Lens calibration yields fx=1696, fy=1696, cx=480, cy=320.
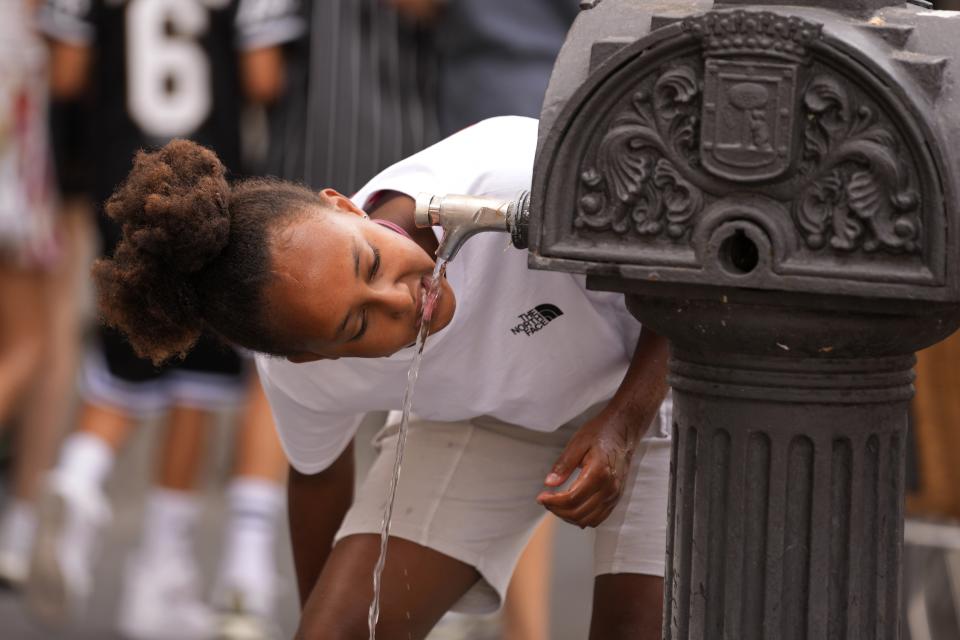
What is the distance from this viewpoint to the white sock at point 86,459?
4.62 m

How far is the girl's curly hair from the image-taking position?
2.37 metres

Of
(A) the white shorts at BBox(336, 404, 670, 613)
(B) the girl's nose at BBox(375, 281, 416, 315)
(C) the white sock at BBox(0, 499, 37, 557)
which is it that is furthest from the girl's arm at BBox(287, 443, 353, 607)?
(C) the white sock at BBox(0, 499, 37, 557)

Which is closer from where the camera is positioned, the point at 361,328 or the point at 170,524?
the point at 361,328

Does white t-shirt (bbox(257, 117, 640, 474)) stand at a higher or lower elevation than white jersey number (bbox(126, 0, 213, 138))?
lower

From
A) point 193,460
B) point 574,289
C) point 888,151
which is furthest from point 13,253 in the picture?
point 888,151

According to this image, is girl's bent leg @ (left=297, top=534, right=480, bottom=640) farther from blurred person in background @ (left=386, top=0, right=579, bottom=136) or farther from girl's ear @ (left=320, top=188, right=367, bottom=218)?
blurred person in background @ (left=386, top=0, right=579, bottom=136)

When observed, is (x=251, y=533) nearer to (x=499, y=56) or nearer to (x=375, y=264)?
(x=499, y=56)

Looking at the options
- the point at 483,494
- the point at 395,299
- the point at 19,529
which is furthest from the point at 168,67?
the point at 395,299

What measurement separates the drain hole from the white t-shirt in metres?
0.62

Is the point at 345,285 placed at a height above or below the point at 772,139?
below

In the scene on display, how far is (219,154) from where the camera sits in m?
4.49

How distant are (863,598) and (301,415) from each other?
41.7 inches

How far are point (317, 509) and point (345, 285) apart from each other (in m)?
0.73

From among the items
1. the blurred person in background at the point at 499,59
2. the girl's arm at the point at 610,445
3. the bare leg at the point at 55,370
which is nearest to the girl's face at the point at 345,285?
the girl's arm at the point at 610,445
